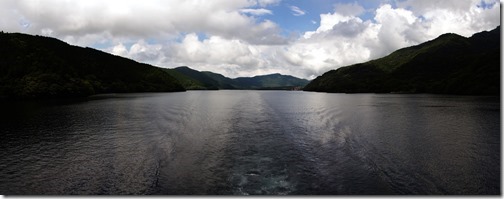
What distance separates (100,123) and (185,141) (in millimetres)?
28984

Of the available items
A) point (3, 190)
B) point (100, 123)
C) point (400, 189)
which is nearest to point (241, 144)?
point (400, 189)

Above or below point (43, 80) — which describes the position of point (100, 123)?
below

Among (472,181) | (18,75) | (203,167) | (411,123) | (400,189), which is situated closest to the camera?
(400,189)

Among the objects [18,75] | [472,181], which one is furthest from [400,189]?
[18,75]

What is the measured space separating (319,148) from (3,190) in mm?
33080

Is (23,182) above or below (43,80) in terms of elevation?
below

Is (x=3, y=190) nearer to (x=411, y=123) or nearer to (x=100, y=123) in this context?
(x=100, y=123)

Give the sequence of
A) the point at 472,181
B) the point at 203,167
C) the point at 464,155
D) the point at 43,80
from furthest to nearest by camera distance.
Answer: the point at 43,80
the point at 464,155
the point at 203,167
the point at 472,181

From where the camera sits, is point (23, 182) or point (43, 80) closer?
point (23, 182)

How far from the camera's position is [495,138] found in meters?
46.7

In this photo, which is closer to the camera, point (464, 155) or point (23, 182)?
point (23, 182)

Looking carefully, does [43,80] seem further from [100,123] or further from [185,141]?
[185,141]

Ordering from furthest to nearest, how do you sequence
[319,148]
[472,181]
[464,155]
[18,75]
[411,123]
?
[18,75]
[411,123]
[319,148]
[464,155]
[472,181]

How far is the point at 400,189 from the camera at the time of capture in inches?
1001
